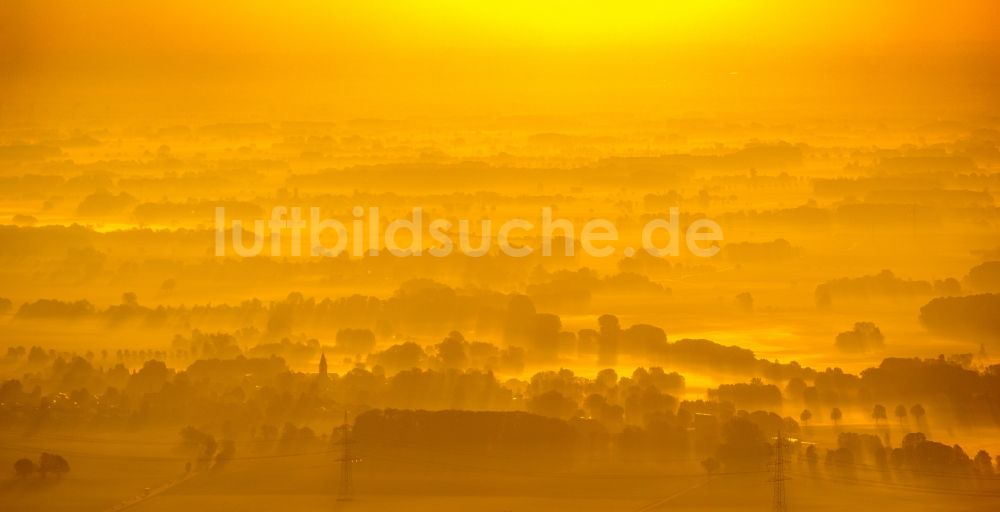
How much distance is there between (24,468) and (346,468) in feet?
17.1

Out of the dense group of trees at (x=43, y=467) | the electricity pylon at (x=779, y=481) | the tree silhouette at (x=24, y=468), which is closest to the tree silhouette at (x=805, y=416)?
the electricity pylon at (x=779, y=481)

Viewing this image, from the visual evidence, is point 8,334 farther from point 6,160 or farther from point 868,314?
point 6,160

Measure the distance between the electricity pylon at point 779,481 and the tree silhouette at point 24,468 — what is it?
1174cm

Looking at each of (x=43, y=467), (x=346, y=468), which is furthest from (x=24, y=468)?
(x=346, y=468)

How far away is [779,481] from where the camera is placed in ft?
76.7

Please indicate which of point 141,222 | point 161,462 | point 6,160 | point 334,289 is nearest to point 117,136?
point 6,160

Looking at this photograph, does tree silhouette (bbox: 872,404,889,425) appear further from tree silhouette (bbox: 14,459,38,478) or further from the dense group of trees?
tree silhouette (bbox: 14,459,38,478)

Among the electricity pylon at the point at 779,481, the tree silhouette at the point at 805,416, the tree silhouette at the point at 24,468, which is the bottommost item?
the electricity pylon at the point at 779,481

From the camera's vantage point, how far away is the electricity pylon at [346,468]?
79.2ft

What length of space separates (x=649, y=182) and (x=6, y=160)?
33.4m

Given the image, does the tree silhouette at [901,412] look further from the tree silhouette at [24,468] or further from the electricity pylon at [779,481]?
the tree silhouette at [24,468]

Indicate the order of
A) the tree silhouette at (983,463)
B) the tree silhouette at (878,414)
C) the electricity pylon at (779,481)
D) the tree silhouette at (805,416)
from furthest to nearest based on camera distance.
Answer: the tree silhouette at (878,414) → the tree silhouette at (805,416) → the tree silhouette at (983,463) → the electricity pylon at (779,481)

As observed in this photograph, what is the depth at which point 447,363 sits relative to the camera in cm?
3222

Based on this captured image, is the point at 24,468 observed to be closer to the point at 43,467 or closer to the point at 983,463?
the point at 43,467
